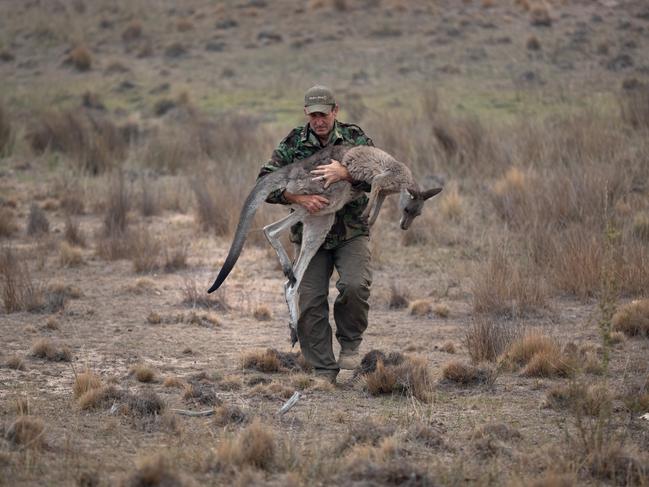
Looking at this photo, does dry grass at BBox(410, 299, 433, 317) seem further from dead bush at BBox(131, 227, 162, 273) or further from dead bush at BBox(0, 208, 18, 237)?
dead bush at BBox(0, 208, 18, 237)

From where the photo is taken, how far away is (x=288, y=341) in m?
8.71

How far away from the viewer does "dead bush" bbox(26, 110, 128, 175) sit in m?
16.8

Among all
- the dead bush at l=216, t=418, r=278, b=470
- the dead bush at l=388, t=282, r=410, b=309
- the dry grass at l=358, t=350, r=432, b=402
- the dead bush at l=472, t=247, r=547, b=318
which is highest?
the dead bush at l=216, t=418, r=278, b=470

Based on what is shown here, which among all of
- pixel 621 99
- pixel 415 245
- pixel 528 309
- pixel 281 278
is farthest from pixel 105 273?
pixel 621 99

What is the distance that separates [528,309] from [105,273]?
476 cm

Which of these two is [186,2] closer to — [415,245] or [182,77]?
[182,77]

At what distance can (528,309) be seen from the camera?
9.29 meters

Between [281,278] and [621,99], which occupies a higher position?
[621,99]

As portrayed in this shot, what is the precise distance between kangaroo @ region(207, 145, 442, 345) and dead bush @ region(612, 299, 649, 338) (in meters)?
2.36

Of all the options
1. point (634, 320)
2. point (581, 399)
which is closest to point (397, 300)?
point (634, 320)

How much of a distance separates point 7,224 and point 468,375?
25.5 feet

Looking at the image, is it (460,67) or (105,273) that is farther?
(460,67)

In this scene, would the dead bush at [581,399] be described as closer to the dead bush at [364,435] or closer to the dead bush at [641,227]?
the dead bush at [364,435]

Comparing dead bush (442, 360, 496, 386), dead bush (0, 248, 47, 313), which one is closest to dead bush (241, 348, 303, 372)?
dead bush (442, 360, 496, 386)
